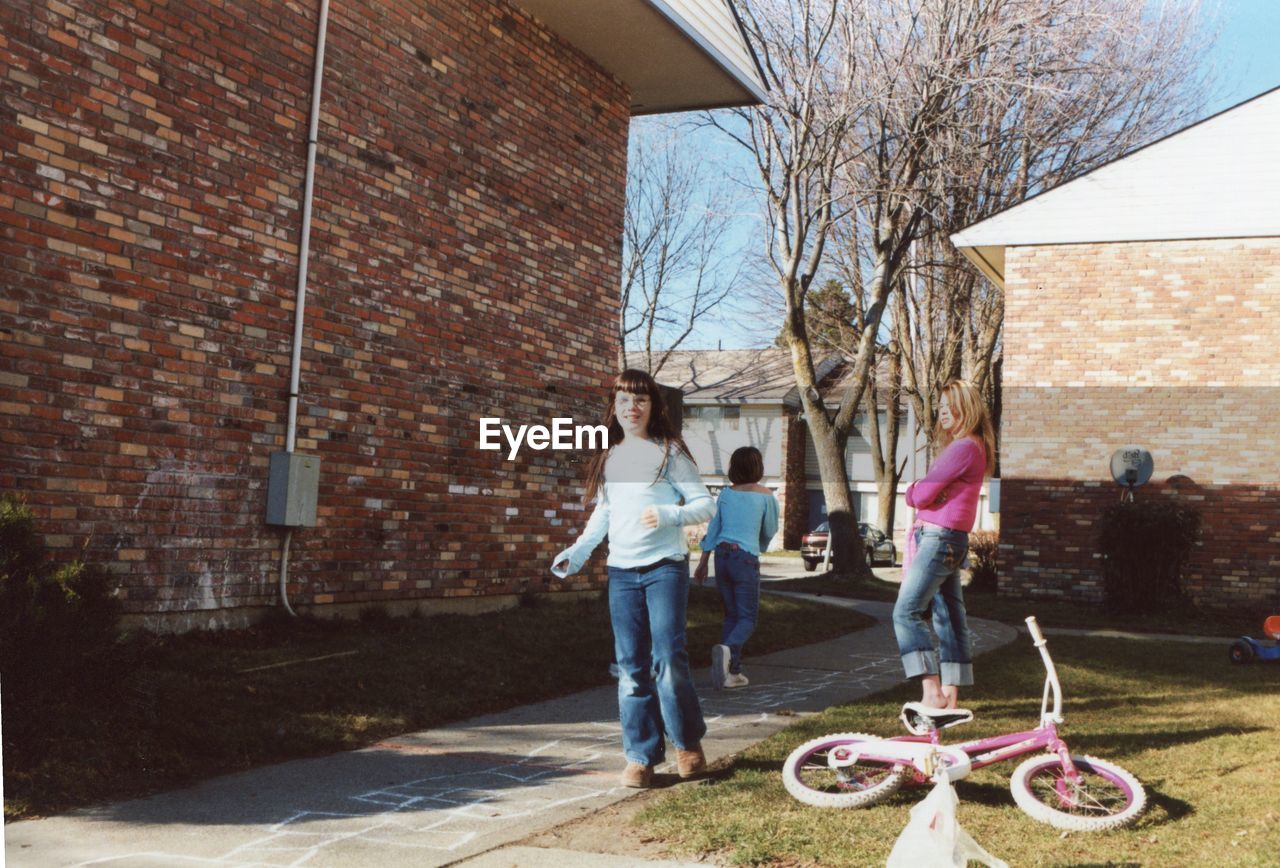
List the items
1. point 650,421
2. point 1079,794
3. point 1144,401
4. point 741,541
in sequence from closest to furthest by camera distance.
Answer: point 1079,794 < point 650,421 < point 741,541 < point 1144,401

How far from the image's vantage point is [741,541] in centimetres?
849

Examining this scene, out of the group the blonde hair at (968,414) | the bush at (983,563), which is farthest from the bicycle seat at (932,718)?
the bush at (983,563)

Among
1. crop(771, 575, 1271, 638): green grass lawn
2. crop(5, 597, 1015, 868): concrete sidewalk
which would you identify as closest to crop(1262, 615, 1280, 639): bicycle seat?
crop(771, 575, 1271, 638): green grass lawn

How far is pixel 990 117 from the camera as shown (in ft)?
73.3

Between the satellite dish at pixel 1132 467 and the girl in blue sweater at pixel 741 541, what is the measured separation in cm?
1034

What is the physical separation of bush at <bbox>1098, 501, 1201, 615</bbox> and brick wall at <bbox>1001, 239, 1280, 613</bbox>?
2.47 feet

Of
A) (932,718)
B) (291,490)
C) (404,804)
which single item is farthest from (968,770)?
(291,490)

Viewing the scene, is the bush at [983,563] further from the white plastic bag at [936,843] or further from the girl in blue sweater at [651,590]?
the white plastic bag at [936,843]

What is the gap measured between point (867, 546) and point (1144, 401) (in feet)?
Result: 61.2

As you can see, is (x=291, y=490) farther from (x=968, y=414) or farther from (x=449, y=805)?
(x=968, y=414)

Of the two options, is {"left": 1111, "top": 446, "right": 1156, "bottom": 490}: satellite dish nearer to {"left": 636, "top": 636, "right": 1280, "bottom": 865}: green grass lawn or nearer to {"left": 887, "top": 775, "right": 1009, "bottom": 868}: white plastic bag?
{"left": 636, "top": 636, "right": 1280, "bottom": 865}: green grass lawn

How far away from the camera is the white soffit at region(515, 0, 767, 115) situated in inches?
454

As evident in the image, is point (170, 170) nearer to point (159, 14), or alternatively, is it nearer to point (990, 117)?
point (159, 14)

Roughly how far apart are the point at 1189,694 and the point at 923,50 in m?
12.9
